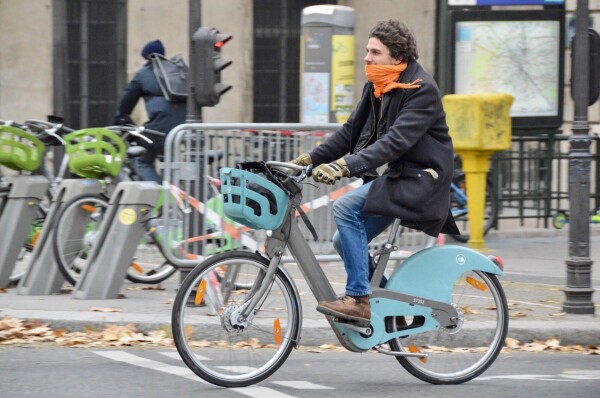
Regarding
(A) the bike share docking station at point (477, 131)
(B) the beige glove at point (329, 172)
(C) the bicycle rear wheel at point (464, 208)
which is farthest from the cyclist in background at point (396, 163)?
(C) the bicycle rear wheel at point (464, 208)

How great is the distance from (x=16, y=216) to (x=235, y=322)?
12.5ft

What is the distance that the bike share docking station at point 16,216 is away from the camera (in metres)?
9.71

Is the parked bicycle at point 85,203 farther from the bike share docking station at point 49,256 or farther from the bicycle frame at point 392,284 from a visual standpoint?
the bicycle frame at point 392,284

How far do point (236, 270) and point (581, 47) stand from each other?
11.5 feet

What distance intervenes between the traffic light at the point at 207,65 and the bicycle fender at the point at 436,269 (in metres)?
2.70

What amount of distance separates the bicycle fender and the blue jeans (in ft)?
0.84

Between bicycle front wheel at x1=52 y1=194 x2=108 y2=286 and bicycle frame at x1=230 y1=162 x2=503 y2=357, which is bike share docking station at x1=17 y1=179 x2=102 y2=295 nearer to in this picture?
bicycle front wheel at x1=52 y1=194 x2=108 y2=286

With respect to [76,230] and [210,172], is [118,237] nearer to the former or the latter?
[76,230]

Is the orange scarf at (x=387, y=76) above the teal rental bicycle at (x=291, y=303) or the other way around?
above

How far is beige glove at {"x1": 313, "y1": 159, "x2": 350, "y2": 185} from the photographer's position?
619 centimetres

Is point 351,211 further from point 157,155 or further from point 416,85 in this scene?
point 157,155

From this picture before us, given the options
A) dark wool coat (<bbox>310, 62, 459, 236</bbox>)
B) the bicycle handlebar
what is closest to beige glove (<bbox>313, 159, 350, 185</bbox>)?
dark wool coat (<bbox>310, 62, 459, 236</bbox>)

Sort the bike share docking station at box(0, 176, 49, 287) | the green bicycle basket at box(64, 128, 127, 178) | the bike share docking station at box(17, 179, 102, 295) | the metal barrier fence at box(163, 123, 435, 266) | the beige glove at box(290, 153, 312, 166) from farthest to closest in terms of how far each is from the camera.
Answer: the bike share docking station at box(0, 176, 49, 287), the bike share docking station at box(17, 179, 102, 295), the green bicycle basket at box(64, 128, 127, 178), the metal barrier fence at box(163, 123, 435, 266), the beige glove at box(290, 153, 312, 166)

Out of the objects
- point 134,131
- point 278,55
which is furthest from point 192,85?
point 278,55
